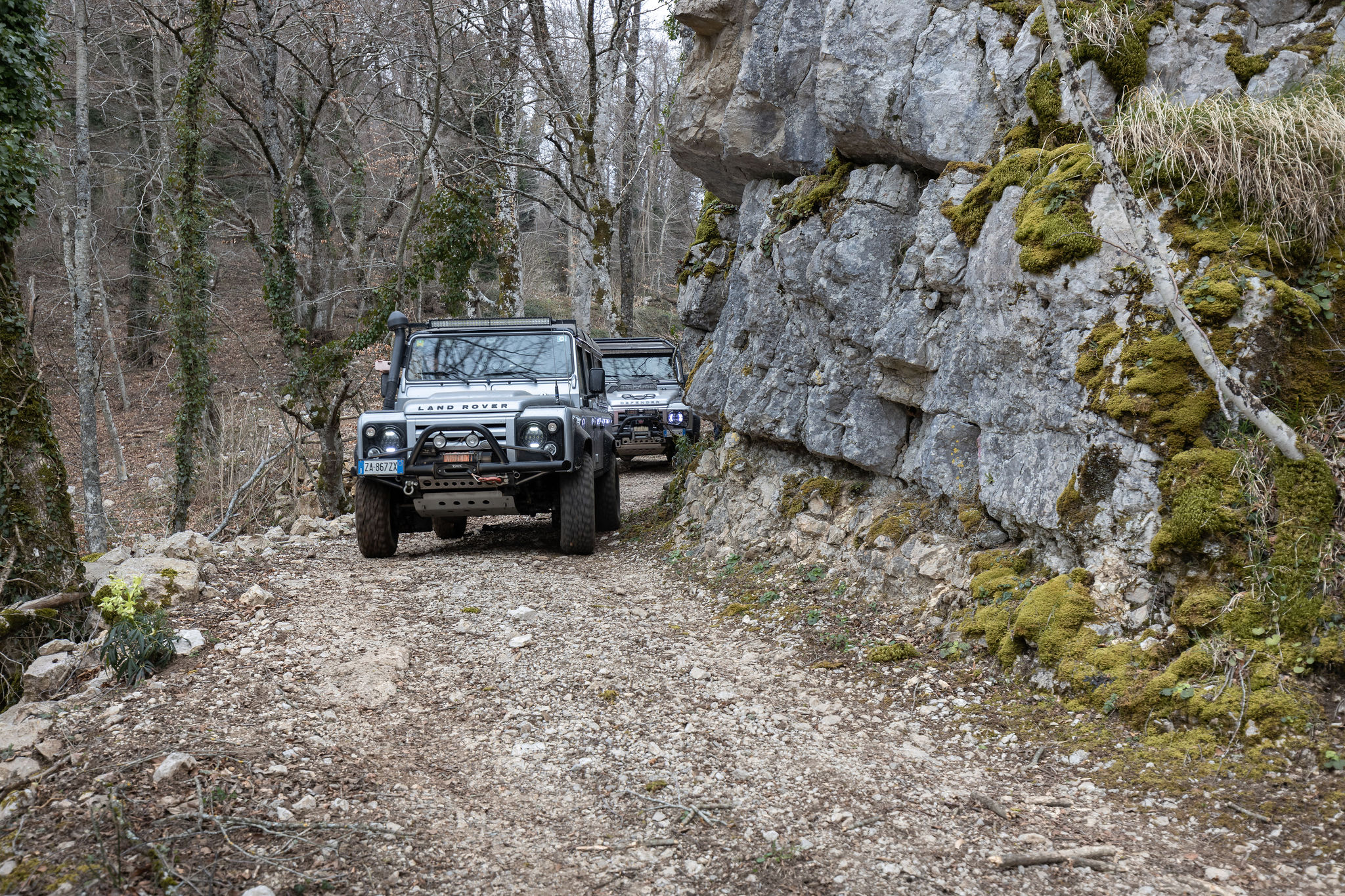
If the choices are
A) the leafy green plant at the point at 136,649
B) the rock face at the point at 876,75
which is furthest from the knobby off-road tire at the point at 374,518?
the rock face at the point at 876,75

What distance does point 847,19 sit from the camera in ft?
21.8

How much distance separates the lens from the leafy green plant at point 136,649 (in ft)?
13.9

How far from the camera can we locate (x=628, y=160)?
1994cm

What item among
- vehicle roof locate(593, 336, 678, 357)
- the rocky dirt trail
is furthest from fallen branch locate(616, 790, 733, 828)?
vehicle roof locate(593, 336, 678, 357)

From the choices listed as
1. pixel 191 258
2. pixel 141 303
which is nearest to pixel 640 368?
pixel 191 258

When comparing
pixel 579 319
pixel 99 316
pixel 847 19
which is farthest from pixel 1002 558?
pixel 99 316

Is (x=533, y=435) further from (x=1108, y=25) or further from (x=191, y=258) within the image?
(x=191, y=258)

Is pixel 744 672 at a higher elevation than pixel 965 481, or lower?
lower

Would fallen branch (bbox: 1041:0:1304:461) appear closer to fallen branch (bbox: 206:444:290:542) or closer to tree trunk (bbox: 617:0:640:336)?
fallen branch (bbox: 206:444:290:542)

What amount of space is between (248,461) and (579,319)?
22.7ft

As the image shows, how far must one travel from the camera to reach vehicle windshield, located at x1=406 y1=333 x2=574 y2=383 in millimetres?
8102

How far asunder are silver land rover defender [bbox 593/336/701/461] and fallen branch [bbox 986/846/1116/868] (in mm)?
10228

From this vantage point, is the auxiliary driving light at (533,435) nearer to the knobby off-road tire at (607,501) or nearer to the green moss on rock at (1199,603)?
the knobby off-road tire at (607,501)

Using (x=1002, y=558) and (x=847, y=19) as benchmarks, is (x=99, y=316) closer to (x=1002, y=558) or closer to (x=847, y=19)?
(x=847, y=19)
